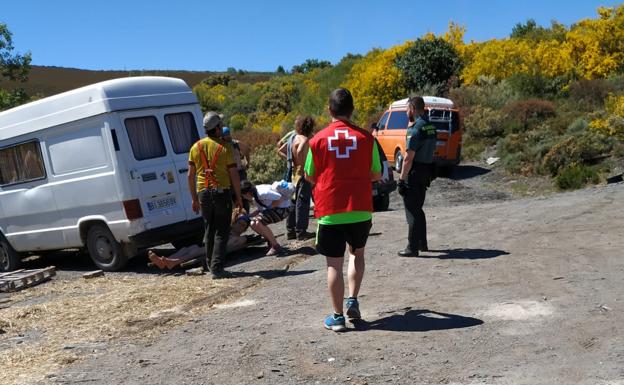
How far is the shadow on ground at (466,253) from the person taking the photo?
870 cm

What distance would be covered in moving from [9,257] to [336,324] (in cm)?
792

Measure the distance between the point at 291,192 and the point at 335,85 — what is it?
32522 millimetres

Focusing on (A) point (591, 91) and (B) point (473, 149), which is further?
(A) point (591, 91)

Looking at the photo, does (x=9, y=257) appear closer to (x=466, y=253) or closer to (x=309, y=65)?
(x=466, y=253)

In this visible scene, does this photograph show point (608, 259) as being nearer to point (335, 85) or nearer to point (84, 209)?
point (84, 209)

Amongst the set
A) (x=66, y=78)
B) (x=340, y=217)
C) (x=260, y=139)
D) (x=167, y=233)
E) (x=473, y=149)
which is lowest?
(x=473, y=149)

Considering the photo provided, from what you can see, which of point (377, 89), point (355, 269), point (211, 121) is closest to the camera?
point (355, 269)

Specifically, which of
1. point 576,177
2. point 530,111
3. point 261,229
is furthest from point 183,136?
point 530,111

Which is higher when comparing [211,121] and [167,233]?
[211,121]

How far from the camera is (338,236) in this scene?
6051 millimetres

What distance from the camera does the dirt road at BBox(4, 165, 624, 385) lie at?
5.12m

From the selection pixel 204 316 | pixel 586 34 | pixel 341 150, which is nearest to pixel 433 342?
pixel 341 150

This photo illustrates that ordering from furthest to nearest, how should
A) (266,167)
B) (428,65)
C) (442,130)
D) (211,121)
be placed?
1. (428,65)
2. (266,167)
3. (442,130)
4. (211,121)

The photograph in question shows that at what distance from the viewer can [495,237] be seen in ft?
32.4
